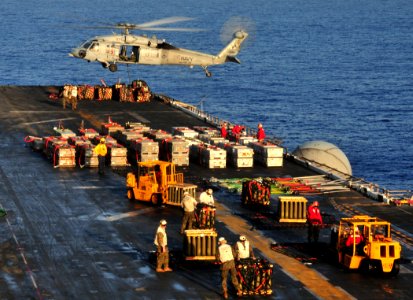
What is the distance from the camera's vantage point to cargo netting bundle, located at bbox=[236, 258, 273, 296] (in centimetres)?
3791

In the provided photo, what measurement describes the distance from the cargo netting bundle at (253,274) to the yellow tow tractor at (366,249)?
4481 millimetres

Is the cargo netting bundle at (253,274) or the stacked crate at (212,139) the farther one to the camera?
the stacked crate at (212,139)

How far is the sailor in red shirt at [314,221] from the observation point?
44219 mm

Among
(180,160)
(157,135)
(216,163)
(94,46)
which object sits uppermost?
(94,46)

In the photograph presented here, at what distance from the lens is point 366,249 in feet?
133

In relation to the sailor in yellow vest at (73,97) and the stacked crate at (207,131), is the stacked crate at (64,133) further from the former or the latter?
the sailor in yellow vest at (73,97)

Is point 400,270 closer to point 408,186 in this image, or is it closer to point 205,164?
point 205,164

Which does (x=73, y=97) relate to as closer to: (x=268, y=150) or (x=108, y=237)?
(x=268, y=150)

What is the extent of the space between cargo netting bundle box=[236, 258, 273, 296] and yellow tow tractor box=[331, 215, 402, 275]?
4.48m

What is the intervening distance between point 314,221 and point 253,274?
7.04 meters

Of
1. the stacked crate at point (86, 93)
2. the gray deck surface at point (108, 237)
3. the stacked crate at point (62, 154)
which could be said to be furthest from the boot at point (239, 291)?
the stacked crate at point (86, 93)

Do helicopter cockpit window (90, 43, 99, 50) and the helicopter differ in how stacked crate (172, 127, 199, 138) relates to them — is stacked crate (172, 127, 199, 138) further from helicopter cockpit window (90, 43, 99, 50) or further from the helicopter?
helicopter cockpit window (90, 43, 99, 50)

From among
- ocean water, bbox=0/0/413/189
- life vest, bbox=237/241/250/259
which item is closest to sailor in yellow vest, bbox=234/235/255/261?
life vest, bbox=237/241/250/259

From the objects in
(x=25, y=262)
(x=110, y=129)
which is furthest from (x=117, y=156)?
(x=25, y=262)
